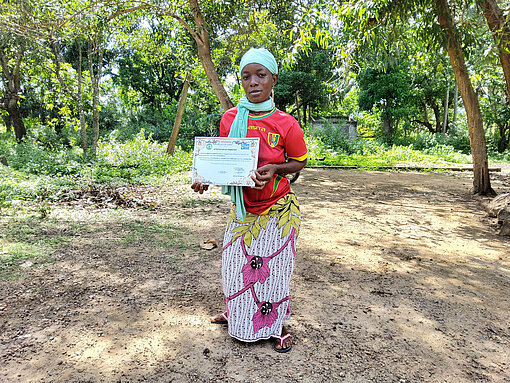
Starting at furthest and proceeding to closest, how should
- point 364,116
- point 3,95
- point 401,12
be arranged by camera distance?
point 364,116 < point 3,95 < point 401,12

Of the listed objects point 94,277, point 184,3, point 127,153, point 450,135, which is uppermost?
point 184,3

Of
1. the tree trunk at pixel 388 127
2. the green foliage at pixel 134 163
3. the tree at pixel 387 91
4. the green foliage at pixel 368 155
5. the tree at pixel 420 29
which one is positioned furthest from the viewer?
the tree trunk at pixel 388 127

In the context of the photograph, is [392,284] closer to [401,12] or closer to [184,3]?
[401,12]

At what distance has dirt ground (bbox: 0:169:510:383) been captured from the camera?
2170 mm

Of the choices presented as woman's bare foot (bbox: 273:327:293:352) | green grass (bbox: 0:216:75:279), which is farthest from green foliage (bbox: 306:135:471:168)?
woman's bare foot (bbox: 273:327:293:352)

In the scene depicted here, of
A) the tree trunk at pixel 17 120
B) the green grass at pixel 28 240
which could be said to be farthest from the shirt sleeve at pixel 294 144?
the tree trunk at pixel 17 120

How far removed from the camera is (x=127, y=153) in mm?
11398

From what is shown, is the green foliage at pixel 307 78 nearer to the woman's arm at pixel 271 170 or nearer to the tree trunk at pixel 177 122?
the tree trunk at pixel 177 122

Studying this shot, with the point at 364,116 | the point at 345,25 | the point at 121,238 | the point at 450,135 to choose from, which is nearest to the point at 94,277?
the point at 121,238

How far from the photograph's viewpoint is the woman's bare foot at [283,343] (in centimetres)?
232

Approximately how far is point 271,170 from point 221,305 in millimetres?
1448

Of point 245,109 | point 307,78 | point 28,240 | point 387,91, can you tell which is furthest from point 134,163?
point 387,91

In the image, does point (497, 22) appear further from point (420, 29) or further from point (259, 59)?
point (259, 59)

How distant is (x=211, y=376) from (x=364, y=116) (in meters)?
27.3
